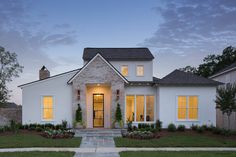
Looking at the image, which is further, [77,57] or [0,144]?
[77,57]

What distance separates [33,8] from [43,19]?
6.23 feet

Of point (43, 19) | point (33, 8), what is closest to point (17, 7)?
point (33, 8)

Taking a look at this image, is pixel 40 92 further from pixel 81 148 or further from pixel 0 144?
pixel 81 148

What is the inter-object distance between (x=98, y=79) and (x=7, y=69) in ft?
35.0

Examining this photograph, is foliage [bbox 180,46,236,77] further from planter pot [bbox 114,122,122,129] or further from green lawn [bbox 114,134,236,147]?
green lawn [bbox 114,134,236,147]

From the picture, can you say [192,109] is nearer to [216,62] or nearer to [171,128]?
[171,128]

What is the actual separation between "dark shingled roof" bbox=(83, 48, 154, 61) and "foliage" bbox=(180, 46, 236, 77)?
21.0 m

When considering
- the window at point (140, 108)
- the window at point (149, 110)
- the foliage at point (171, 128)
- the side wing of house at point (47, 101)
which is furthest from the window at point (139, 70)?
the side wing of house at point (47, 101)

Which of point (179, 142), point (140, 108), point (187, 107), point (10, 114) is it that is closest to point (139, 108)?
point (140, 108)

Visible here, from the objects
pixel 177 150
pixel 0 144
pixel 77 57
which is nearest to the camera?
pixel 177 150

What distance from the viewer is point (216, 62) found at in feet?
162

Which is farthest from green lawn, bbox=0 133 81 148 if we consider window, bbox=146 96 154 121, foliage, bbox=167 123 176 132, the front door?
window, bbox=146 96 154 121

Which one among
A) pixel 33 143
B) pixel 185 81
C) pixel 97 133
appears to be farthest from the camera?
pixel 185 81

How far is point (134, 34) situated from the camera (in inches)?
1023
